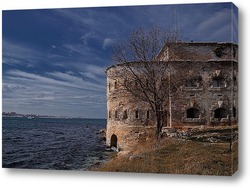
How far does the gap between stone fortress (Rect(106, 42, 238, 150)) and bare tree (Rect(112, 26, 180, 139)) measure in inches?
2.7

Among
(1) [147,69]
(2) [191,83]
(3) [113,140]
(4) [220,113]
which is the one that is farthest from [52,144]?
(4) [220,113]

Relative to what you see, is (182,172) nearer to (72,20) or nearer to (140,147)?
(140,147)

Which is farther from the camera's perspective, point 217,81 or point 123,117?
point 123,117

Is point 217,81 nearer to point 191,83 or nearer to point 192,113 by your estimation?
point 191,83

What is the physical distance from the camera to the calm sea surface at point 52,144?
10.8 metres

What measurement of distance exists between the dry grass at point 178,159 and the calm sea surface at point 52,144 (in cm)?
39

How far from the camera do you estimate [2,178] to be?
1106 cm

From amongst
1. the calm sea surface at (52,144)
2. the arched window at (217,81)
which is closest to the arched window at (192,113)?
the arched window at (217,81)

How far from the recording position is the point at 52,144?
1101cm

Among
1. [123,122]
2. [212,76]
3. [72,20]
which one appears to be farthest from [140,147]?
[72,20]

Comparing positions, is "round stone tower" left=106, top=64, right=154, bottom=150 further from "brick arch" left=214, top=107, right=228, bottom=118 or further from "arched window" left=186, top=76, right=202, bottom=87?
"brick arch" left=214, top=107, right=228, bottom=118

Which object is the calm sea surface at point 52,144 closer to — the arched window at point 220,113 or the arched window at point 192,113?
the arched window at point 192,113

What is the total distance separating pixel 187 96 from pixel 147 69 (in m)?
0.75

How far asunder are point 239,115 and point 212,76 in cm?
77
